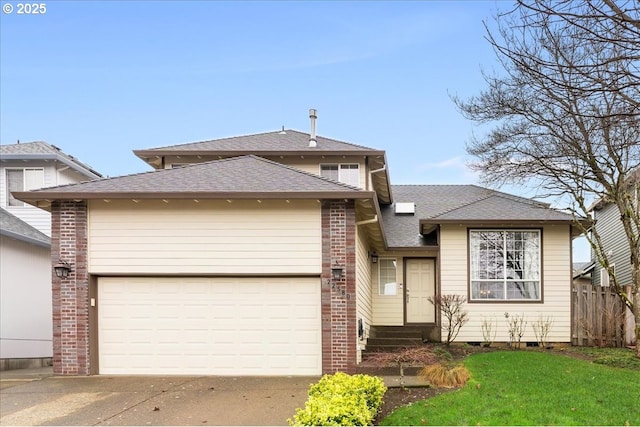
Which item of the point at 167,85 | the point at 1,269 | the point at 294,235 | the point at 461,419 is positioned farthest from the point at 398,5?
the point at 1,269

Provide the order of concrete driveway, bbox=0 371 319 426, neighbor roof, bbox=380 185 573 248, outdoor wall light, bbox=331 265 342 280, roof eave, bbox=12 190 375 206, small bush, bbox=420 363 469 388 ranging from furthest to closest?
neighbor roof, bbox=380 185 573 248, outdoor wall light, bbox=331 265 342 280, roof eave, bbox=12 190 375 206, small bush, bbox=420 363 469 388, concrete driveway, bbox=0 371 319 426

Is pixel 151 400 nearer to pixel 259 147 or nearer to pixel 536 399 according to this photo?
pixel 536 399

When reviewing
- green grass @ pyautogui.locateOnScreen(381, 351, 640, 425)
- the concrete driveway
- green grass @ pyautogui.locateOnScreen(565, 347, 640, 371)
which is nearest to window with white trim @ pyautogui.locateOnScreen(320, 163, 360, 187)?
green grass @ pyautogui.locateOnScreen(381, 351, 640, 425)

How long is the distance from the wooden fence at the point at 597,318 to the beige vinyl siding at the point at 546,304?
286 mm

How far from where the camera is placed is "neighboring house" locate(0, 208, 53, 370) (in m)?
15.0

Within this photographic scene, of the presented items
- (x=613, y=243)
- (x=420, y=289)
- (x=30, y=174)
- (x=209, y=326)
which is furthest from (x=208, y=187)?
(x=613, y=243)

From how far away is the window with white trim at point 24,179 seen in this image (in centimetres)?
1806

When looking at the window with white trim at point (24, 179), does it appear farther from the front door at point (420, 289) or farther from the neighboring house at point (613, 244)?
the neighboring house at point (613, 244)

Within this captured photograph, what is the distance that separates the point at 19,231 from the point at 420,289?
38.2ft

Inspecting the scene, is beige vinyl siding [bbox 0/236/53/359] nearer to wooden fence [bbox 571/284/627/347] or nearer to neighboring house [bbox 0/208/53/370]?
neighboring house [bbox 0/208/53/370]

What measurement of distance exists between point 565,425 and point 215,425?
4266mm

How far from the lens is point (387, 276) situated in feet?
53.7

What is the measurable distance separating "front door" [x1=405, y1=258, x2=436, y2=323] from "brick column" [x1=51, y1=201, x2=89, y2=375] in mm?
9069

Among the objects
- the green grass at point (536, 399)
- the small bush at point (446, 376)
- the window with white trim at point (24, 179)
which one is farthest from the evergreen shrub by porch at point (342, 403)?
the window with white trim at point (24, 179)
